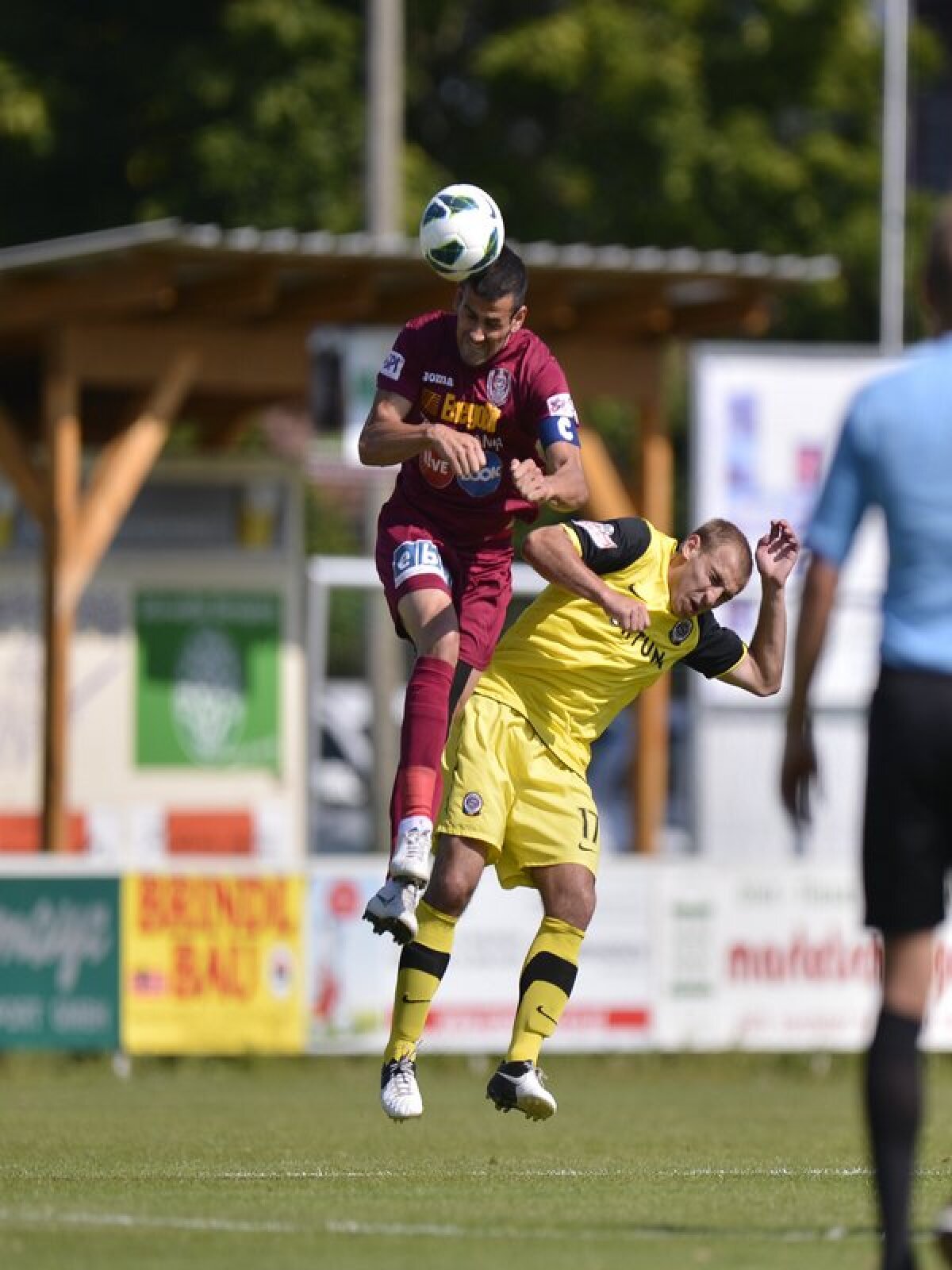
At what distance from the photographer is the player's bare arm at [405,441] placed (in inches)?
377

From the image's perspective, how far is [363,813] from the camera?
32156mm

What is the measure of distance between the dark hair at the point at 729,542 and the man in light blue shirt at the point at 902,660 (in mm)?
3777

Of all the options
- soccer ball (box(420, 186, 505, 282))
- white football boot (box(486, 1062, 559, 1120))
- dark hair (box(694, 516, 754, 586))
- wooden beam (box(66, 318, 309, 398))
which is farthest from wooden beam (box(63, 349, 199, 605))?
white football boot (box(486, 1062, 559, 1120))

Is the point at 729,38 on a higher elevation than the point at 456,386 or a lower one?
higher

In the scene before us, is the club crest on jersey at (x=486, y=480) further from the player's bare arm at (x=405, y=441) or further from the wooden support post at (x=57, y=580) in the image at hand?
the wooden support post at (x=57, y=580)

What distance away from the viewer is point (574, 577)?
31.8 feet

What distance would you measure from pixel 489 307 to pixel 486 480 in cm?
63

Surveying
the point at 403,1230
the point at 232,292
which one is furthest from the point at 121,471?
the point at 403,1230

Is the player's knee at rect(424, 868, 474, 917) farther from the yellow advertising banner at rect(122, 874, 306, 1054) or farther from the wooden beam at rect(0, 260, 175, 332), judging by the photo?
the wooden beam at rect(0, 260, 175, 332)

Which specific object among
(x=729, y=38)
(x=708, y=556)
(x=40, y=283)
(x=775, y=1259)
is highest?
(x=729, y=38)

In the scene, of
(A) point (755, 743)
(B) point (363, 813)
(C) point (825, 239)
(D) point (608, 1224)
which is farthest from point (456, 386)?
(C) point (825, 239)

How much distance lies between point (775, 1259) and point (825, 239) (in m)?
33.4

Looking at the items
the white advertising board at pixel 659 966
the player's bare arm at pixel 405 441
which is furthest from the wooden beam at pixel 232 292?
the player's bare arm at pixel 405 441

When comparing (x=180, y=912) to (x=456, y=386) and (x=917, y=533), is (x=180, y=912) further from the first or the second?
(x=917, y=533)
